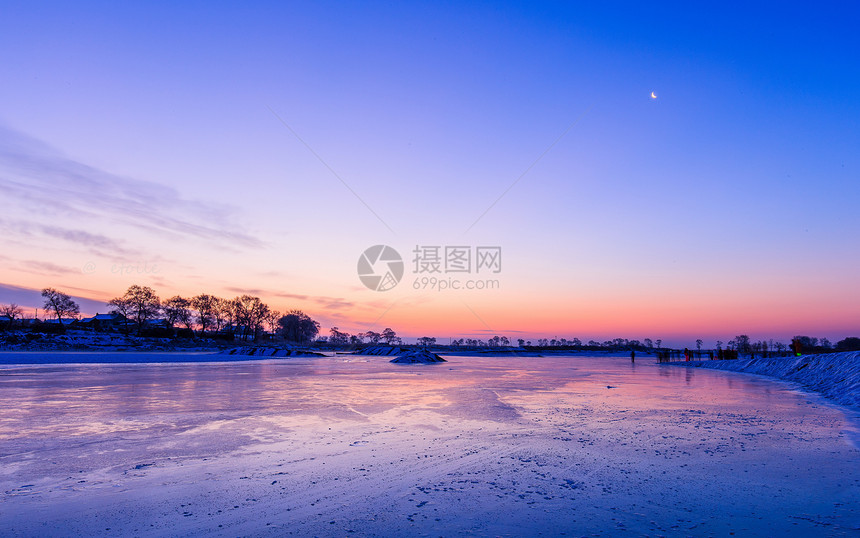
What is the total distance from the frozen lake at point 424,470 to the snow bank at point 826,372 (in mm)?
4835

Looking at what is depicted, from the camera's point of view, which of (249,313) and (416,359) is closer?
(416,359)

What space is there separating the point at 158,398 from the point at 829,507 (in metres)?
15.1

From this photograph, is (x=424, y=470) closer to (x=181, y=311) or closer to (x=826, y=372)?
(x=826, y=372)

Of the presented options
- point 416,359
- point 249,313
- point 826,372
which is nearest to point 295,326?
point 249,313

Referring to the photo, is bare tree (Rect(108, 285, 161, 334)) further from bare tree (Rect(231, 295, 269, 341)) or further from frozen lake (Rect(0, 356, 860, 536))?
frozen lake (Rect(0, 356, 860, 536))

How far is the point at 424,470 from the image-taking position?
245 inches

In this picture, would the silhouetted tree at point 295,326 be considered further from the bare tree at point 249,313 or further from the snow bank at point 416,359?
the snow bank at point 416,359

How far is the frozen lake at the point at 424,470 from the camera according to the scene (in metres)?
4.41

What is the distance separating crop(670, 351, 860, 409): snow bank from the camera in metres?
15.1

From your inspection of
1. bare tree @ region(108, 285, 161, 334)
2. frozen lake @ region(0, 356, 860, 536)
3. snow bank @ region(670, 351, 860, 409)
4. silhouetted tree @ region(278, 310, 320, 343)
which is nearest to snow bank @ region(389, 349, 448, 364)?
snow bank @ region(670, 351, 860, 409)

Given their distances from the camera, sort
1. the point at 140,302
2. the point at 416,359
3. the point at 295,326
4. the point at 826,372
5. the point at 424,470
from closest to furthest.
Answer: the point at 424,470 → the point at 826,372 → the point at 416,359 → the point at 140,302 → the point at 295,326

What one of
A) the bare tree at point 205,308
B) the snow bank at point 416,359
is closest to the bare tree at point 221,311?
the bare tree at point 205,308

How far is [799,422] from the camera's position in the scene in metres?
9.95

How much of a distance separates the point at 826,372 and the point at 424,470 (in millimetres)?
23429
